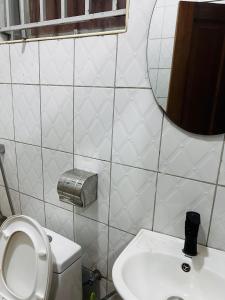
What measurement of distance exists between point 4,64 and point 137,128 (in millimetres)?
837

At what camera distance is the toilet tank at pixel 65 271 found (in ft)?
3.28

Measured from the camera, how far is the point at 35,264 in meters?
1.02

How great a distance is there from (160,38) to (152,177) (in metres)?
0.52

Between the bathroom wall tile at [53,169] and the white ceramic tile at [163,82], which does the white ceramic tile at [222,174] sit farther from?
the bathroom wall tile at [53,169]

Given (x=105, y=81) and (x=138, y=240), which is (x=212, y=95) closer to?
(x=105, y=81)

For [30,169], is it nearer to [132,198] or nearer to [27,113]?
[27,113]

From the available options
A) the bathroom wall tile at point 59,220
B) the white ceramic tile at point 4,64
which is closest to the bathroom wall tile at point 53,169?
the bathroom wall tile at point 59,220

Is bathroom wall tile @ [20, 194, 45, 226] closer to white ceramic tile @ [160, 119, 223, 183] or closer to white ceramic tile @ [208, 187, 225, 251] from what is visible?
white ceramic tile @ [160, 119, 223, 183]

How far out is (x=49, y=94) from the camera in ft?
3.72

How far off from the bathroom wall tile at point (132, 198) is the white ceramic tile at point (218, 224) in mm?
236

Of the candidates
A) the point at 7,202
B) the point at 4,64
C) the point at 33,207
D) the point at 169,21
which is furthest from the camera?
the point at 7,202

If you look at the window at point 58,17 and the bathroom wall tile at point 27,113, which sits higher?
the window at point 58,17

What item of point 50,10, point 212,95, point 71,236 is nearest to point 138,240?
point 71,236

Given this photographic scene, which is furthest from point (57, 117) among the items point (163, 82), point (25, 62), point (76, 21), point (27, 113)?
point (163, 82)
